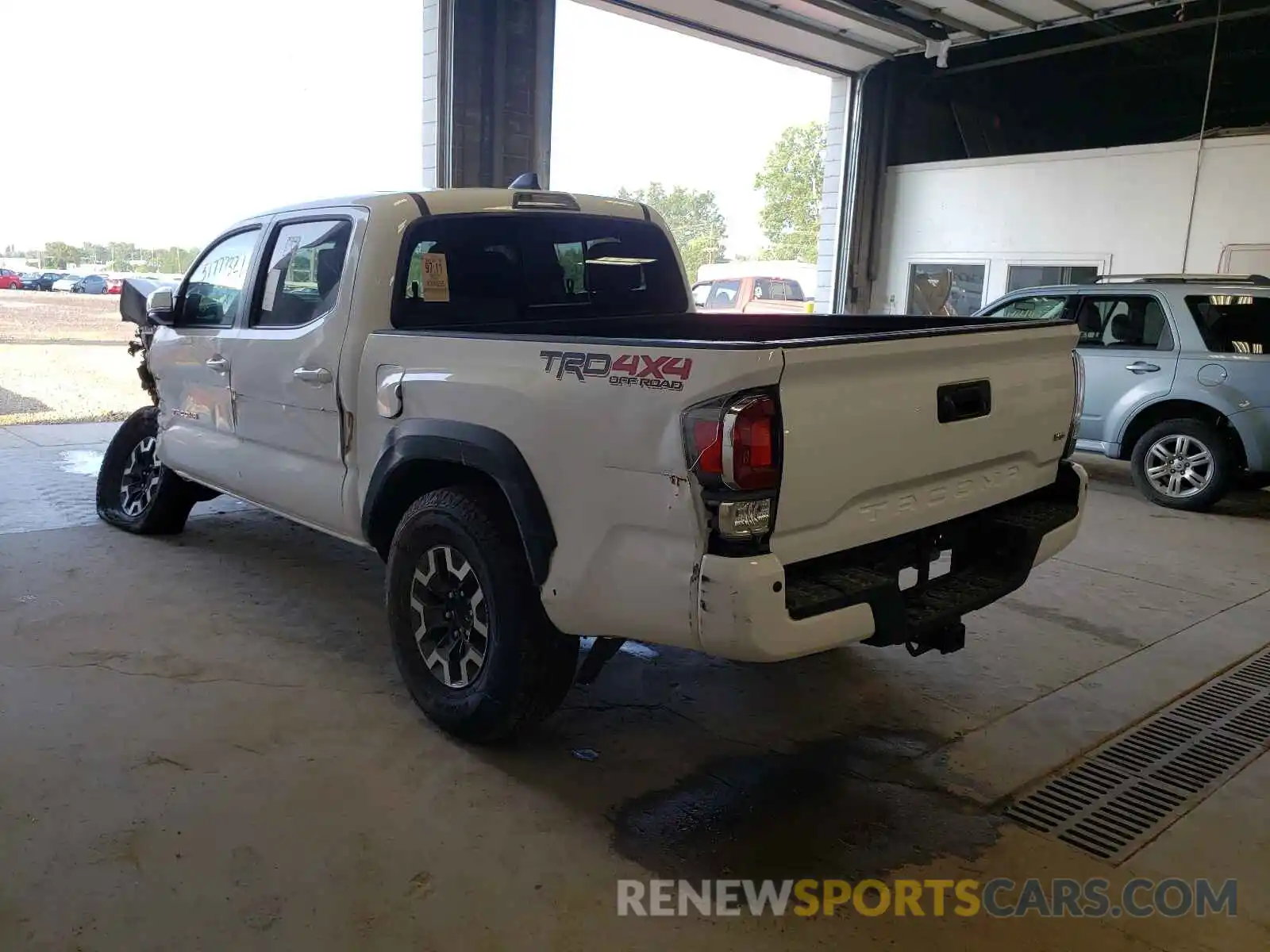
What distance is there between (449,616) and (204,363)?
2239mm

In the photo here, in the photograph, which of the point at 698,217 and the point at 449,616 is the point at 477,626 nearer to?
the point at 449,616

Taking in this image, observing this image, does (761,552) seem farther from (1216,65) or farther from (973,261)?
(1216,65)

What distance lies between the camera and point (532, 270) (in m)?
3.90

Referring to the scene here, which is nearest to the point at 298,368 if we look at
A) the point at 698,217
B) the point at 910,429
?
the point at 910,429

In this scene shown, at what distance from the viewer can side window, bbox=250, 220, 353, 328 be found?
3680 millimetres

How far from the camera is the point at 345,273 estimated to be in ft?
11.7

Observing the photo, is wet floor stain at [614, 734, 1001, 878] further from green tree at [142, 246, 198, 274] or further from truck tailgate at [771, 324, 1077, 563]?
green tree at [142, 246, 198, 274]

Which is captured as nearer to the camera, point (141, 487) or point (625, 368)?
point (625, 368)

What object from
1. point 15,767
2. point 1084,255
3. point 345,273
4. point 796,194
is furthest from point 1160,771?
point 796,194

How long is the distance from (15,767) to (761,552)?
2357 mm

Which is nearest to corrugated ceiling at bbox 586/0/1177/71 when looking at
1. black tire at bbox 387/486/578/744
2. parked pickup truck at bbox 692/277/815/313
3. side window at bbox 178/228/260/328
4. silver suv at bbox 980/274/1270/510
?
silver suv at bbox 980/274/1270/510

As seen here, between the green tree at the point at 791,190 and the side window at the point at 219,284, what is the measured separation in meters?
23.9

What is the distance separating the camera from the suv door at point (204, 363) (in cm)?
437

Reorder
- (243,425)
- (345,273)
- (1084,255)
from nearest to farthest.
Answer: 1. (345,273)
2. (243,425)
3. (1084,255)
